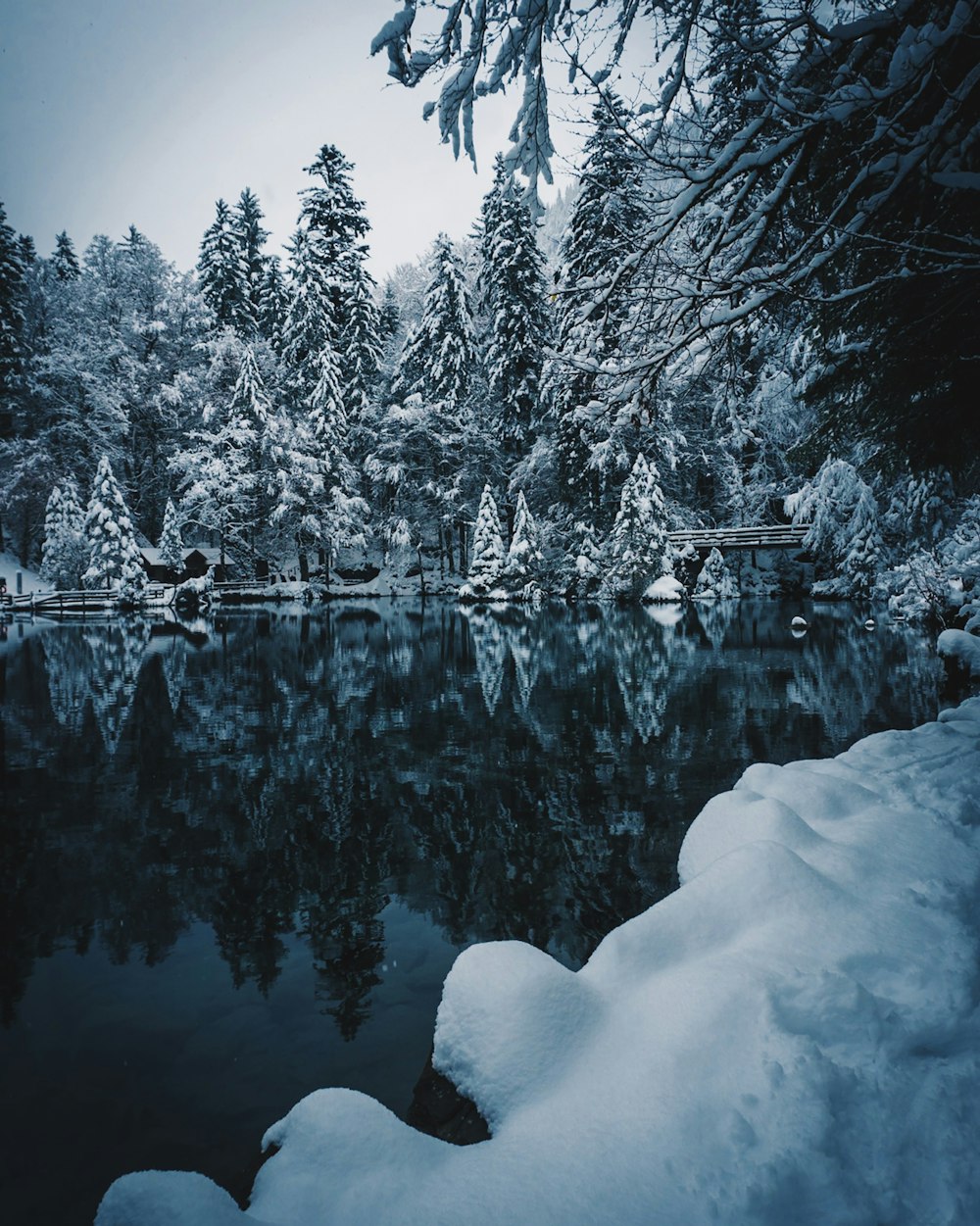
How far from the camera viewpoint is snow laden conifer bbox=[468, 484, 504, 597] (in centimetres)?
3509

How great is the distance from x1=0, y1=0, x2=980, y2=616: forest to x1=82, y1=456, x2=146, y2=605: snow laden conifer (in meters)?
0.18

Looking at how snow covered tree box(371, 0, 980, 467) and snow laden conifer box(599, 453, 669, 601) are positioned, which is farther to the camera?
snow laden conifer box(599, 453, 669, 601)

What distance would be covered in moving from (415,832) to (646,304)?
5.03 meters

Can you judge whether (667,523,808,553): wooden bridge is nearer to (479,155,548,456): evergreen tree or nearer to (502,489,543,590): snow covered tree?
(502,489,543,590): snow covered tree

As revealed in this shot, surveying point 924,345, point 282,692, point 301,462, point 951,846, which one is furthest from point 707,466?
point 951,846

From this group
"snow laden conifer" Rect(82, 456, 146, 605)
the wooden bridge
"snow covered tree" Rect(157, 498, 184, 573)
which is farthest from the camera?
"snow covered tree" Rect(157, 498, 184, 573)

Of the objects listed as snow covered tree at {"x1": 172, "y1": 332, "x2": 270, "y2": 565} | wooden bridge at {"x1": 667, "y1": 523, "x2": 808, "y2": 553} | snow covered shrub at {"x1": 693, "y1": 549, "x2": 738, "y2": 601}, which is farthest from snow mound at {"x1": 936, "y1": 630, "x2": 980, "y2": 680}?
snow covered tree at {"x1": 172, "y1": 332, "x2": 270, "y2": 565}

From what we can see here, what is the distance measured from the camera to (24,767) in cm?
827

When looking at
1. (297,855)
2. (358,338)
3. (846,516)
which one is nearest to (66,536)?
(358,338)

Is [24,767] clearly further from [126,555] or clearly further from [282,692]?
[126,555]

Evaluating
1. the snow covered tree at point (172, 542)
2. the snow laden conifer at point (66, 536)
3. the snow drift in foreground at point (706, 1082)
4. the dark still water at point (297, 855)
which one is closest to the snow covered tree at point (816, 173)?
the snow drift in foreground at point (706, 1082)

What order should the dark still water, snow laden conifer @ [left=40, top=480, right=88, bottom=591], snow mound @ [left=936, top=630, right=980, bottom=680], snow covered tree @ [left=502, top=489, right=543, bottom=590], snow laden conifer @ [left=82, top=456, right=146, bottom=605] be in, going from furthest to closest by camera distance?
snow laden conifer @ [left=40, top=480, right=88, bottom=591]
snow covered tree @ [left=502, top=489, right=543, bottom=590]
snow laden conifer @ [left=82, top=456, right=146, bottom=605]
snow mound @ [left=936, top=630, right=980, bottom=680]
the dark still water

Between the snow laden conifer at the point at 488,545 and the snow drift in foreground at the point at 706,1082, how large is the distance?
32.6 meters

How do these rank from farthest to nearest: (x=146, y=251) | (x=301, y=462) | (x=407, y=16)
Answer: (x=146, y=251) < (x=301, y=462) < (x=407, y=16)
